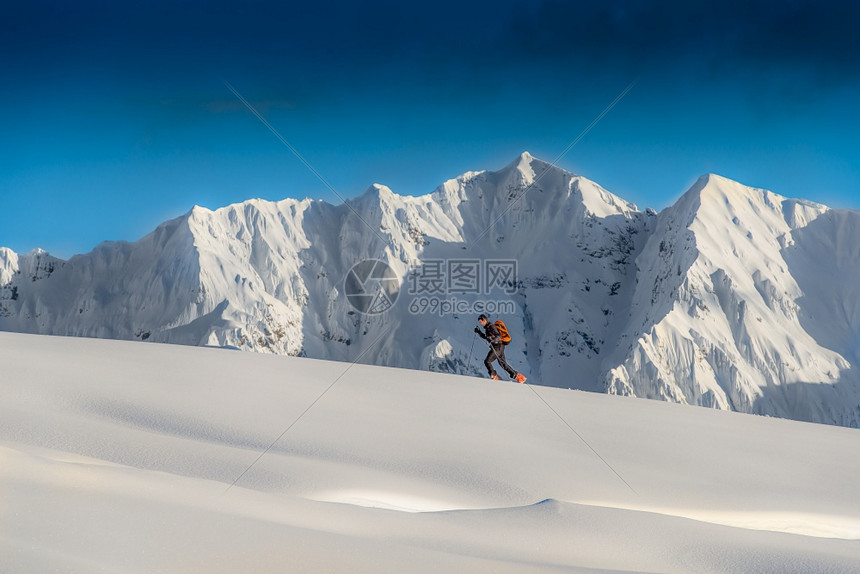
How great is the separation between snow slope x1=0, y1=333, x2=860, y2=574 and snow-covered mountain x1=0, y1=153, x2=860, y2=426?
2788 inches

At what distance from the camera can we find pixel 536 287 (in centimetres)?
10281

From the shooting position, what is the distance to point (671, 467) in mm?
4809

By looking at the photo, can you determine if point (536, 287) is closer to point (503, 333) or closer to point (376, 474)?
point (503, 333)

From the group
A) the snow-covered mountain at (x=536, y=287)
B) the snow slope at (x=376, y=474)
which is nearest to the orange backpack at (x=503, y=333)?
the snow slope at (x=376, y=474)

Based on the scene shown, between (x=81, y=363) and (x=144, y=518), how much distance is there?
13.0 feet

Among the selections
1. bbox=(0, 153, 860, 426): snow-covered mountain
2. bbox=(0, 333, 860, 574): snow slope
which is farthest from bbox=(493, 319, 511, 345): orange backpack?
bbox=(0, 153, 860, 426): snow-covered mountain

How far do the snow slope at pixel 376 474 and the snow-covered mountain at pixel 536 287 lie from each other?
232 feet

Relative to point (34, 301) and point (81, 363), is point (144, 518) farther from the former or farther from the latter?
point (34, 301)

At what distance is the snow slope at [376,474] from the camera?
85.0 inches

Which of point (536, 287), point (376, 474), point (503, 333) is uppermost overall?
point (536, 287)

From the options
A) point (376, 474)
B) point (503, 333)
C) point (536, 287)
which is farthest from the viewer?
point (536, 287)

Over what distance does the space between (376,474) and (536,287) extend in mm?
100334

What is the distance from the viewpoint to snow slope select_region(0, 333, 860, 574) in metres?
2.16

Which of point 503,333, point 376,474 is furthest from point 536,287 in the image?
point 376,474
